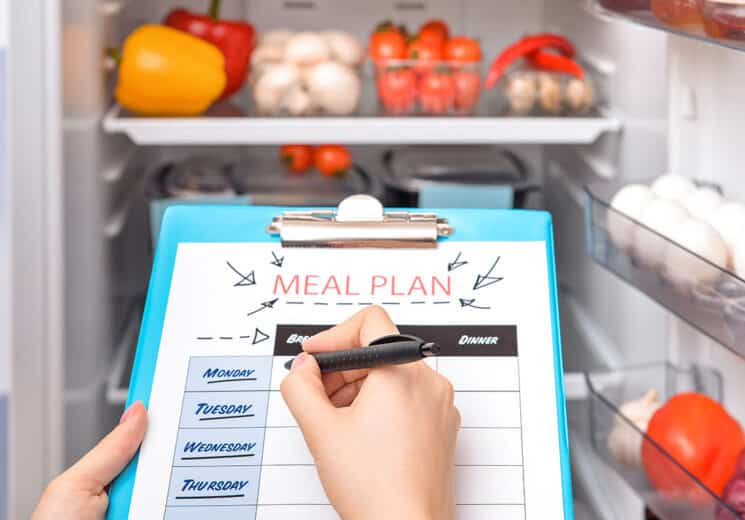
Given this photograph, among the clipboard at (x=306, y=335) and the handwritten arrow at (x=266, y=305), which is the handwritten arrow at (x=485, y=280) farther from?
the handwritten arrow at (x=266, y=305)

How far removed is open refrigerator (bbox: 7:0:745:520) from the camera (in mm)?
1293

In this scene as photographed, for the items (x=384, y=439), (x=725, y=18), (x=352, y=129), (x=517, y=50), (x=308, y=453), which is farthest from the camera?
(x=517, y=50)

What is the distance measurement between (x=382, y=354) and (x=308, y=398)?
0.22ft

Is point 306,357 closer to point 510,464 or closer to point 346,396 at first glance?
point 346,396

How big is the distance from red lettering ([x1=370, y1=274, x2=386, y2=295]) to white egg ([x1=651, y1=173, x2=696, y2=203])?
0.51m

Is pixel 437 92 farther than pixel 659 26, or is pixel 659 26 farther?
pixel 437 92

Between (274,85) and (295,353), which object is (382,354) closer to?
(295,353)

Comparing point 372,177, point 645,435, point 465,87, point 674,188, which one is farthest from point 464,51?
point 645,435

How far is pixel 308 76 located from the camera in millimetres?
1659

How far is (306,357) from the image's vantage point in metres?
0.82

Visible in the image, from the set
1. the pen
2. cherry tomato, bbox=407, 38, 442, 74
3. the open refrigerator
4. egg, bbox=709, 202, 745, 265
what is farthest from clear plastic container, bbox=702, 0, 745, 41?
cherry tomato, bbox=407, 38, 442, 74

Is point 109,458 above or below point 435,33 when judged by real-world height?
below

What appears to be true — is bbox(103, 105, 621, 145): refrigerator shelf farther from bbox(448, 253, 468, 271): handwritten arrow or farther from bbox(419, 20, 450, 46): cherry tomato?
bbox(448, 253, 468, 271): handwritten arrow

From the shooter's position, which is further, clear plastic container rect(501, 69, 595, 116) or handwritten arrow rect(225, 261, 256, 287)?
clear plastic container rect(501, 69, 595, 116)
